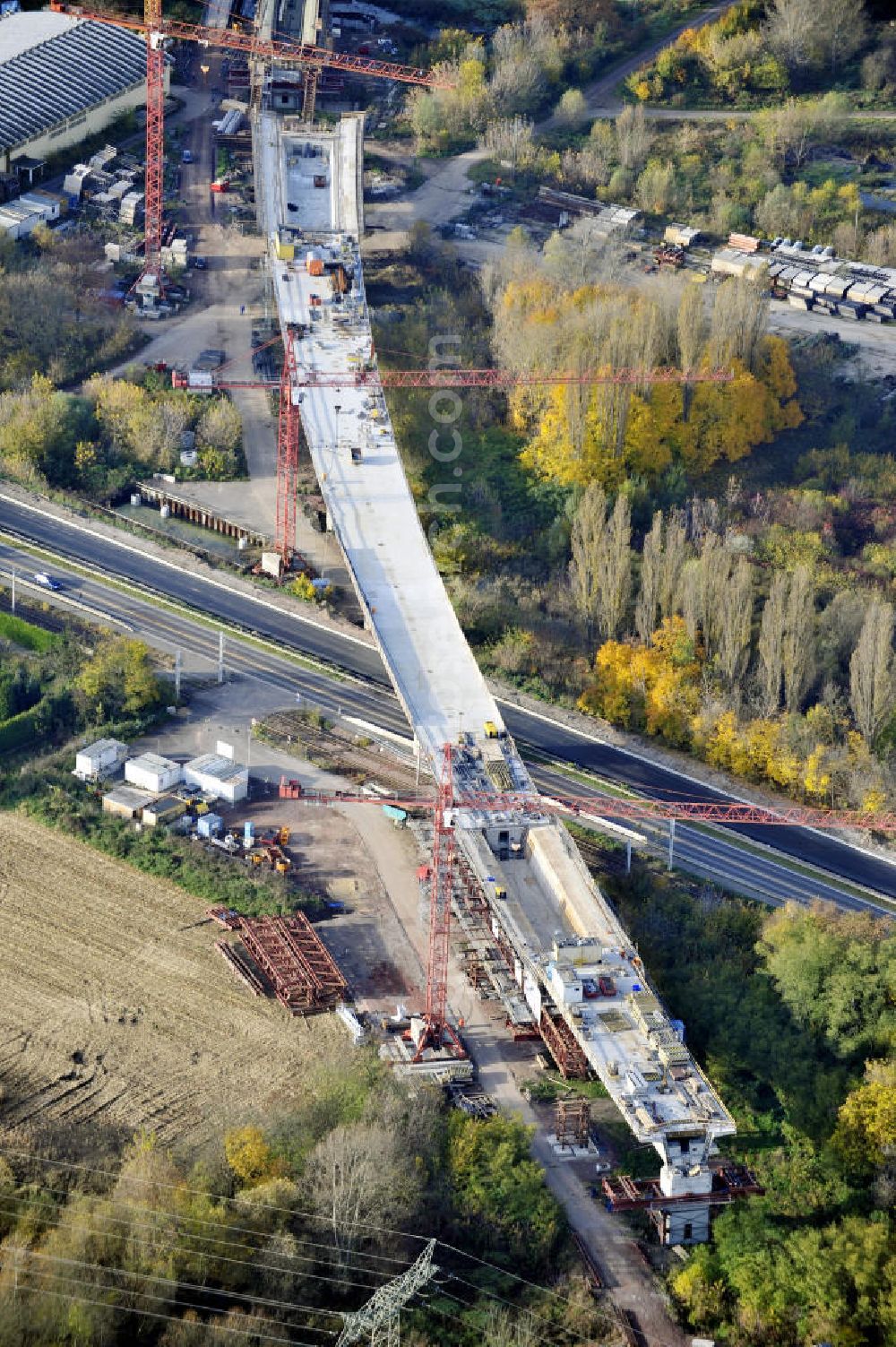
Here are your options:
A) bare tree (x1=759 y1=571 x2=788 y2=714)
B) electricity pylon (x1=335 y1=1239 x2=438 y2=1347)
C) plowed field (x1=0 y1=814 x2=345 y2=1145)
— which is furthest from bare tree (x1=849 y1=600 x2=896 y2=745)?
electricity pylon (x1=335 y1=1239 x2=438 y2=1347)

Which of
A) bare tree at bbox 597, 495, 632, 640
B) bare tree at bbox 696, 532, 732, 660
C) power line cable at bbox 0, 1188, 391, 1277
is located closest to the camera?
power line cable at bbox 0, 1188, 391, 1277

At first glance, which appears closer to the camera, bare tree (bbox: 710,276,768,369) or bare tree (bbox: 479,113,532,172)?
bare tree (bbox: 710,276,768,369)

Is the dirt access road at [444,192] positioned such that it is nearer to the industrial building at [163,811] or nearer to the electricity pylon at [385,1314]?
the industrial building at [163,811]

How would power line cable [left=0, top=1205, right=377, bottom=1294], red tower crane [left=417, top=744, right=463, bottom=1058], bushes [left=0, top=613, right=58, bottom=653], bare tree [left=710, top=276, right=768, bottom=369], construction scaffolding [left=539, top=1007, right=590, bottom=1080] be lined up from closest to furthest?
power line cable [left=0, top=1205, right=377, bottom=1294], construction scaffolding [left=539, top=1007, right=590, bottom=1080], red tower crane [left=417, top=744, right=463, bottom=1058], bushes [left=0, top=613, right=58, bottom=653], bare tree [left=710, top=276, right=768, bottom=369]

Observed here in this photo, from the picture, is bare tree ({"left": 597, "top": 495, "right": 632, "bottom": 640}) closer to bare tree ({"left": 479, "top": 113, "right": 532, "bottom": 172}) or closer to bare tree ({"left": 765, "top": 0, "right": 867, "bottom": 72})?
bare tree ({"left": 479, "top": 113, "right": 532, "bottom": 172})

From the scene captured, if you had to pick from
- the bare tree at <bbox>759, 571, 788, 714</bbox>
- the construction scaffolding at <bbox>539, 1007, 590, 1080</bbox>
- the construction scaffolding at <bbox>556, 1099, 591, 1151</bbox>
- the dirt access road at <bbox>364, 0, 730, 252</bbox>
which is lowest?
the construction scaffolding at <bbox>556, 1099, 591, 1151</bbox>

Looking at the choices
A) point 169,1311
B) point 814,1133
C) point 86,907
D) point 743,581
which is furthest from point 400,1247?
point 743,581

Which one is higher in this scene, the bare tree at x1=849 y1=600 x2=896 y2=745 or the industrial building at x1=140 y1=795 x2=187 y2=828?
the bare tree at x1=849 y1=600 x2=896 y2=745
